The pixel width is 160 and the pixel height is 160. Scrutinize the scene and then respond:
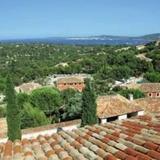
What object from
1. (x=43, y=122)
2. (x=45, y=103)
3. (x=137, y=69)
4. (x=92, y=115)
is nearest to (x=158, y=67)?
(x=137, y=69)

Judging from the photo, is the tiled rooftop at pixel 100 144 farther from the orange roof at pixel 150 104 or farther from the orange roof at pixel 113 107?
the orange roof at pixel 150 104

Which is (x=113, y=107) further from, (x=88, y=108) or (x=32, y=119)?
(x=32, y=119)

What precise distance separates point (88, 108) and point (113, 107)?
15.3 feet

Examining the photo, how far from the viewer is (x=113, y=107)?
32.8 m

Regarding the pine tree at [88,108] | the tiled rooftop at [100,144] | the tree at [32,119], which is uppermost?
the tiled rooftop at [100,144]

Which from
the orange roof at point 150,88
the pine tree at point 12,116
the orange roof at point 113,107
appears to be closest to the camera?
the pine tree at point 12,116

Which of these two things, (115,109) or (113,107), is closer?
(115,109)

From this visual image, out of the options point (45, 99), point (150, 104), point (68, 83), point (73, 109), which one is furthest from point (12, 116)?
point (68, 83)

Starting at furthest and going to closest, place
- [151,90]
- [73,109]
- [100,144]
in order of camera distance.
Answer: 1. [151,90]
2. [73,109]
3. [100,144]

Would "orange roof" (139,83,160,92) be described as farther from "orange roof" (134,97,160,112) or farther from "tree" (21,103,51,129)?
"tree" (21,103,51,129)

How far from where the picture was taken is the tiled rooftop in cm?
481

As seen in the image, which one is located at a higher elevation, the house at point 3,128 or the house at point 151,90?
the house at point 3,128

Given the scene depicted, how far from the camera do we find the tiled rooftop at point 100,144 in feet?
15.8

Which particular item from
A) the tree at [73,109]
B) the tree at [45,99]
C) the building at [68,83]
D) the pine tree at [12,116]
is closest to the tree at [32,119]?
the tree at [73,109]
